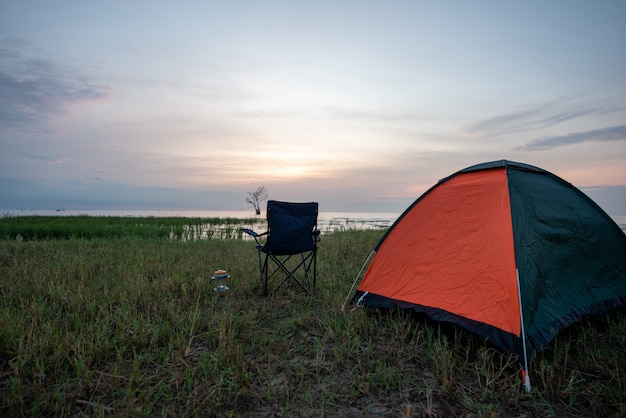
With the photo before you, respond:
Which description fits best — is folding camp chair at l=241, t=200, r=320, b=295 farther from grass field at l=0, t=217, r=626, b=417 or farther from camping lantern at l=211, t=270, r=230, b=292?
grass field at l=0, t=217, r=626, b=417

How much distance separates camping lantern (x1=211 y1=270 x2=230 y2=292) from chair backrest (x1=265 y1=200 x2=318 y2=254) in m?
0.79

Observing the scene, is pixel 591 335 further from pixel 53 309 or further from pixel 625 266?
pixel 53 309

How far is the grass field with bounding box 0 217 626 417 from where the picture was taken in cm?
221

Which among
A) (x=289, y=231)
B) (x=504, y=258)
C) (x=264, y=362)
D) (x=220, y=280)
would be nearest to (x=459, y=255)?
(x=504, y=258)

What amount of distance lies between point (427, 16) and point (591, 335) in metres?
7.51

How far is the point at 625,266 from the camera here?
3.79 meters

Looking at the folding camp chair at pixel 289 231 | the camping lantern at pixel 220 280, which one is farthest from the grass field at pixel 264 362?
the folding camp chair at pixel 289 231

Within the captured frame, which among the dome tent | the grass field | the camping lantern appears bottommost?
the grass field

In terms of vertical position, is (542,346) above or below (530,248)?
below

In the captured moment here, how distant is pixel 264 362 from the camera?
280cm

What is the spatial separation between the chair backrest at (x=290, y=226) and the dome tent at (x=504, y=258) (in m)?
1.22

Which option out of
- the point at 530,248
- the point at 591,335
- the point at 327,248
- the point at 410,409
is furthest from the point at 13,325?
the point at 327,248

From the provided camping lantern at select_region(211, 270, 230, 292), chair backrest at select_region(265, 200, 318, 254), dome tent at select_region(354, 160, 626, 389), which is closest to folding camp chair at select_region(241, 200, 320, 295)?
chair backrest at select_region(265, 200, 318, 254)

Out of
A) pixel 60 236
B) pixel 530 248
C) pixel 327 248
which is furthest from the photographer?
pixel 60 236
